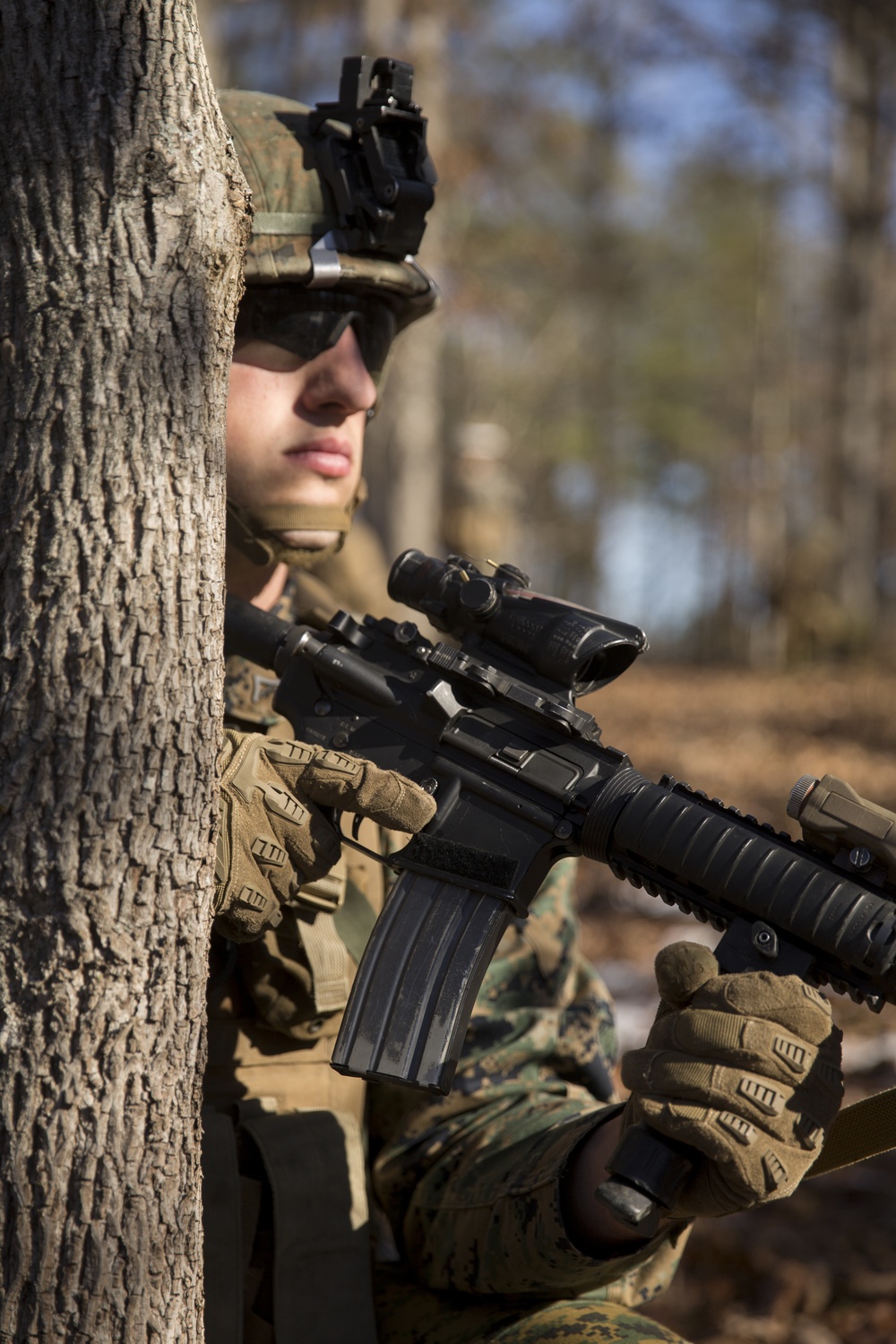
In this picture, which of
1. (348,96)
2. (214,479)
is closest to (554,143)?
(348,96)

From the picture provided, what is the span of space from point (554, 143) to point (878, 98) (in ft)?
17.7

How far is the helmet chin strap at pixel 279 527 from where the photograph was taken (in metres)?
2.50

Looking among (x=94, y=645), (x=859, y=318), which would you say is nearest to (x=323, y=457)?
(x=94, y=645)

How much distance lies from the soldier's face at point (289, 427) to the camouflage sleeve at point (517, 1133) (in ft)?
3.15

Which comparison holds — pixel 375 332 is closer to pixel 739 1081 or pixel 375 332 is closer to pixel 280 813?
pixel 280 813

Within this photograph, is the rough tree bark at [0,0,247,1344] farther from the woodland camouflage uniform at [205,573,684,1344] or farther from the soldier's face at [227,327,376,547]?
the soldier's face at [227,327,376,547]

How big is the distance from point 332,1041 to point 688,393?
3078 cm

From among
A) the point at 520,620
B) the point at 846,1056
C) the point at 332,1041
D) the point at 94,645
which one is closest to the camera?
the point at 94,645

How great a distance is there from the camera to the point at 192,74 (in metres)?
1.62

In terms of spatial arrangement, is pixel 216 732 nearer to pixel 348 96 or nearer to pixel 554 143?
pixel 348 96

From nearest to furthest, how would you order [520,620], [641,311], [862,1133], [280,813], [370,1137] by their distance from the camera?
[280,813], [862,1133], [520,620], [370,1137], [641,311]

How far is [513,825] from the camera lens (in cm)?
221

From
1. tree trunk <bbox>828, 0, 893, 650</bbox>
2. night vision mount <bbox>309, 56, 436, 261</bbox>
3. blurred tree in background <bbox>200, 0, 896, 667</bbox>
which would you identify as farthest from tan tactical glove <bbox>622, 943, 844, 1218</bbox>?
tree trunk <bbox>828, 0, 893, 650</bbox>

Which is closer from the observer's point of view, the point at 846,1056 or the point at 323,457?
the point at 323,457
